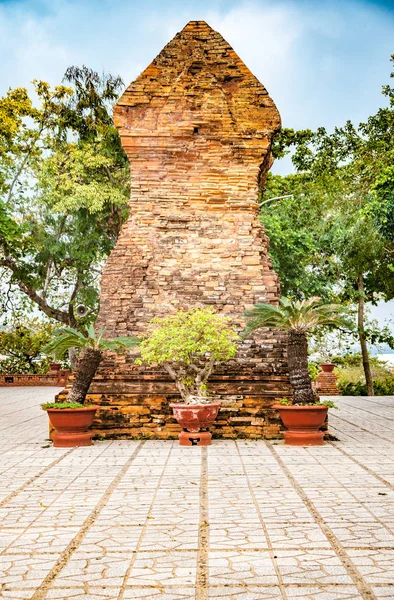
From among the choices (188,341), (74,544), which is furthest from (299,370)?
(74,544)

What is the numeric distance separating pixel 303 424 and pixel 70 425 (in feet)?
9.97

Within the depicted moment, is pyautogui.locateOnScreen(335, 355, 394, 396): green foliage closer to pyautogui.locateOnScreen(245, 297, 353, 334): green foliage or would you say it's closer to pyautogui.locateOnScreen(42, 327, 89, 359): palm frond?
Result: pyautogui.locateOnScreen(245, 297, 353, 334): green foliage

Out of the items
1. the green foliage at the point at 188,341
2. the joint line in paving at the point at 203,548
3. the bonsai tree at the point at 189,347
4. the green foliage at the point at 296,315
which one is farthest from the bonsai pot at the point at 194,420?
the joint line in paving at the point at 203,548

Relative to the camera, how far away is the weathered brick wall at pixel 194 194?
34.3 feet

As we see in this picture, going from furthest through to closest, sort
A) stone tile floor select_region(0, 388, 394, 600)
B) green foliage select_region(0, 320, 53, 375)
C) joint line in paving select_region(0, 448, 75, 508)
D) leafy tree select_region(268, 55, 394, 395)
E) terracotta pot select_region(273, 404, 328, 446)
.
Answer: green foliage select_region(0, 320, 53, 375)
leafy tree select_region(268, 55, 394, 395)
terracotta pot select_region(273, 404, 328, 446)
joint line in paving select_region(0, 448, 75, 508)
stone tile floor select_region(0, 388, 394, 600)

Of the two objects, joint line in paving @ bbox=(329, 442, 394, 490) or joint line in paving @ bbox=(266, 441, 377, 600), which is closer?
joint line in paving @ bbox=(266, 441, 377, 600)

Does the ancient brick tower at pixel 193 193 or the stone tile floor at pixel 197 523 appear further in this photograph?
the ancient brick tower at pixel 193 193

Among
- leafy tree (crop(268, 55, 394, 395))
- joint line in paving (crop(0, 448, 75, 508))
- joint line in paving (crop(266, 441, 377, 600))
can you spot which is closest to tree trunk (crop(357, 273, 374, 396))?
leafy tree (crop(268, 55, 394, 395))

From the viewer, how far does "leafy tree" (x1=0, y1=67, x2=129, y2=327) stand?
62.6 ft

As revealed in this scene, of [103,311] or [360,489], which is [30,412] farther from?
[360,489]

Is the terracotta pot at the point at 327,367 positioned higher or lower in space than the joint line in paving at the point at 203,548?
higher

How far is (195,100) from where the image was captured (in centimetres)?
1109

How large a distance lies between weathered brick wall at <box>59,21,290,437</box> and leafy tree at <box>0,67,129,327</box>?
24.5ft

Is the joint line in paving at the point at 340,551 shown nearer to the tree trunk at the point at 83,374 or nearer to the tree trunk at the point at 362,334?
the tree trunk at the point at 83,374
